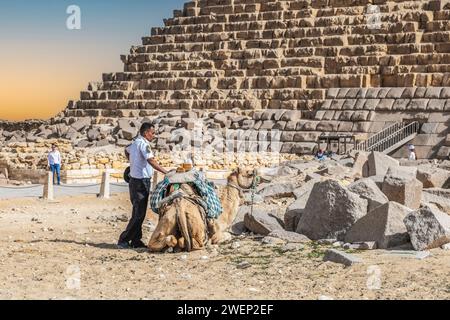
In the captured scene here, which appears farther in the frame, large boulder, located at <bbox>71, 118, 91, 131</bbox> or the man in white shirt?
large boulder, located at <bbox>71, 118, 91, 131</bbox>

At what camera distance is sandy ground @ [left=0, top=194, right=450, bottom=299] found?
27.8 ft

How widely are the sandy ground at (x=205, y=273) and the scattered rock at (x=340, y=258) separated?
0.09 meters

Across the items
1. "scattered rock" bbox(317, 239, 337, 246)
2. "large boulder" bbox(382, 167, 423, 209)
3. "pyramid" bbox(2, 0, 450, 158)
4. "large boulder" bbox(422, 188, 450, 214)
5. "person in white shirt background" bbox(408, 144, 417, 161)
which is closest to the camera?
"scattered rock" bbox(317, 239, 337, 246)

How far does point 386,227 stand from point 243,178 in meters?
2.04

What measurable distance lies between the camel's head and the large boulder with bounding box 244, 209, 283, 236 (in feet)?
1.81

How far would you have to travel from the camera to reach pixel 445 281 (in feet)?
28.8

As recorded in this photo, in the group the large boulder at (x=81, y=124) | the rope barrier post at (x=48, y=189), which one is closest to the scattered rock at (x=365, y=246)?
the rope barrier post at (x=48, y=189)

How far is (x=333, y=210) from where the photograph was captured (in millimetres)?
11367

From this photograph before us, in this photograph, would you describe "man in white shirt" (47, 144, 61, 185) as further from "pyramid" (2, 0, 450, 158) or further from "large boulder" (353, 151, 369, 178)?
"pyramid" (2, 0, 450, 158)

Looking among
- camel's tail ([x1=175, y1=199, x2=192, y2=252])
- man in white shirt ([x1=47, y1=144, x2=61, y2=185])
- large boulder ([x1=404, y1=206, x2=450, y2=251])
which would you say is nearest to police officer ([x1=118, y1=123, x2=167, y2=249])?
camel's tail ([x1=175, y1=199, x2=192, y2=252])

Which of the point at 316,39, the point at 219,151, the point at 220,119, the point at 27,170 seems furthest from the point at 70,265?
the point at 316,39

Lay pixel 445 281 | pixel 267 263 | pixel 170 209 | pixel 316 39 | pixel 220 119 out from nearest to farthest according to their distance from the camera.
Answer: pixel 445 281
pixel 267 263
pixel 170 209
pixel 220 119
pixel 316 39
